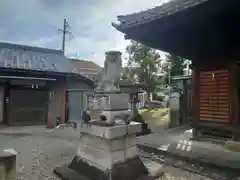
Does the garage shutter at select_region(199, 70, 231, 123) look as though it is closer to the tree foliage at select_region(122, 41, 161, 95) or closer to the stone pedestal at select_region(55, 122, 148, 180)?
the stone pedestal at select_region(55, 122, 148, 180)

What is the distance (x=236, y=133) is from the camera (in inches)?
264

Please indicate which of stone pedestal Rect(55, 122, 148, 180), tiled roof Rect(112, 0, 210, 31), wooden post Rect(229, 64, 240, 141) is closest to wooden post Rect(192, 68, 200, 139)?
wooden post Rect(229, 64, 240, 141)

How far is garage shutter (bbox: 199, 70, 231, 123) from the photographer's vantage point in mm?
7098

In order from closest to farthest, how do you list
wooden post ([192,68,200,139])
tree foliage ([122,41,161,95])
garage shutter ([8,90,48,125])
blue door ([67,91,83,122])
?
wooden post ([192,68,200,139]), garage shutter ([8,90,48,125]), blue door ([67,91,83,122]), tree foliage ([122,41,161,95])

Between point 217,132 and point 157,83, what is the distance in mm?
16497

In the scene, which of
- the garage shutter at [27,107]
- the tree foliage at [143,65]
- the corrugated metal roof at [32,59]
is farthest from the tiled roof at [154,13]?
the tree foliage at [143,65]

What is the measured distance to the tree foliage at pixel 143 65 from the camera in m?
22.7

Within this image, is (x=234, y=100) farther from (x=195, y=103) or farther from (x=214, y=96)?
(x=195, y=103)

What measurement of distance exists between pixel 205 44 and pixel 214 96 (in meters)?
1.80

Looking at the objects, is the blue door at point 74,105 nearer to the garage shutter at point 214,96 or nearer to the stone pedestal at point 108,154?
the garage shutter at point 214,96

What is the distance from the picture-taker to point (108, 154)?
415 centimetres

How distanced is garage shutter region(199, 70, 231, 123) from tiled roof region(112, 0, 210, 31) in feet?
12.8

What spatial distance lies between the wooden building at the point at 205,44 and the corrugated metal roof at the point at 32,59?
31.0 ft

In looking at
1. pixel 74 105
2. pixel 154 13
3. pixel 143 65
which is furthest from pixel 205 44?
pixel 143 65
